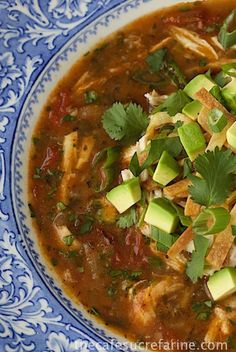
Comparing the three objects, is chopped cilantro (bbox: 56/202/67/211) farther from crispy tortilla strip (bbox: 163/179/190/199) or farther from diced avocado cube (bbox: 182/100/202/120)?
diced avocado cube (bbox: 182/100/202/120)

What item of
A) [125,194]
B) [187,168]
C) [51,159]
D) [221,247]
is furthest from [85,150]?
[221,247]

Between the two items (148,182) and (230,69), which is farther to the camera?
(230,69)

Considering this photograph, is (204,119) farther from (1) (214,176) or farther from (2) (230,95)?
(1) (214,176)

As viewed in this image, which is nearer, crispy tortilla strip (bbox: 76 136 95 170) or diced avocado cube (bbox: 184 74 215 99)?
diced avocado cube (bbox: 184 74 215 99)

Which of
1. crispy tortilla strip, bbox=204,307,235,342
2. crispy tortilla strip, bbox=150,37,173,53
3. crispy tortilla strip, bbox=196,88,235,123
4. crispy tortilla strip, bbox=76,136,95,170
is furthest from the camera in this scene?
crispy tortilla strip, bbox=150,37,173,53

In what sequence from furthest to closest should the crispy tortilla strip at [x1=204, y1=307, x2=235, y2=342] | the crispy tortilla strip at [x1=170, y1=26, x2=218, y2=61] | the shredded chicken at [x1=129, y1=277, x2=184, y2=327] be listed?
the crispy tortilla strip at [x1=170, y1=26, x2=218, y2=61]
the shredded chicken at [x1=129, y1=277, x2=184, y2=327]
the crispy tortilla strip at [x1=204, y1=307, x2=235, y2=342]

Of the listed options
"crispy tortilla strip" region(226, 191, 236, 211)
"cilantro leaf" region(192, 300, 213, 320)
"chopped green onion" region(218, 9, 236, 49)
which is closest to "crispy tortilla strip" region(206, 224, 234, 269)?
"crispy tortilla strip" region(226, 191, 236, 211)

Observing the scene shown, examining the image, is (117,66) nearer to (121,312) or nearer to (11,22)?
(11,22)
